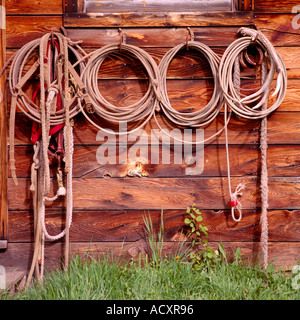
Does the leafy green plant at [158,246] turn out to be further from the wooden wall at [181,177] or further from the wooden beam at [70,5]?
the wooden beam at [70,5]

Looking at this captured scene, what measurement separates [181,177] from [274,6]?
1441 millimetres

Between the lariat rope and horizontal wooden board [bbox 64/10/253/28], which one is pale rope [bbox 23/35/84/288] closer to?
the lariat rope

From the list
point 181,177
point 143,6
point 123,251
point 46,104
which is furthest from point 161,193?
point 143,6

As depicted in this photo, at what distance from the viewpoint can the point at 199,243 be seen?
2.44 metres

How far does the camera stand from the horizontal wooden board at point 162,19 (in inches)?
93.7

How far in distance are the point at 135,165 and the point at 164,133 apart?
12.8 inches

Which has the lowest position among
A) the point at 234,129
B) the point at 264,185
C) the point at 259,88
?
the point at 264,185

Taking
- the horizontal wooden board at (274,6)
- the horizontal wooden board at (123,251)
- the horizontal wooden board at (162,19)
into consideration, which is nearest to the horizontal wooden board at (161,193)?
the horizontal wooden board at (123,251)

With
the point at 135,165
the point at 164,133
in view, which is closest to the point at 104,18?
the point at 164,133

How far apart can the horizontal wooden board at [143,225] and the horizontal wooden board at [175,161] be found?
29cm

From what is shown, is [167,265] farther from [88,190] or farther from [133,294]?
[88,190]

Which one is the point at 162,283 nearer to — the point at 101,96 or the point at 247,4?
the point at 101,96

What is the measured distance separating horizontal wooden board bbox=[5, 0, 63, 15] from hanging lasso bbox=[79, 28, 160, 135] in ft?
1.49

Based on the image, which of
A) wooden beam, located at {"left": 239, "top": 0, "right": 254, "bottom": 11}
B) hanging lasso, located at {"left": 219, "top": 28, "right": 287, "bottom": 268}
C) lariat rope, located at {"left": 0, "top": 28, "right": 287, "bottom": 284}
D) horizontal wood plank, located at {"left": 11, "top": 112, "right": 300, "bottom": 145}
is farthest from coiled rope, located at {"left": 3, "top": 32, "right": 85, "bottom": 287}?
wooden beam, located at {"left": 239, "top": 0, "right": 254, "bottom": 11}
